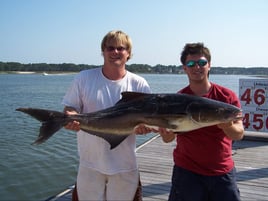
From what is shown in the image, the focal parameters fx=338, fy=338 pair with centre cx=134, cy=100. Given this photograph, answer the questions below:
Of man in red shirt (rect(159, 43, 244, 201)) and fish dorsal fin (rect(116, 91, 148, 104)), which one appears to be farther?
fish dorsal fin (rect(116, 91, 148, 104))

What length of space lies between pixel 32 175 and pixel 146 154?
11.6ft

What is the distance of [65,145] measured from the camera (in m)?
12.7

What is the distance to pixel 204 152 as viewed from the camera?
3.29 meters

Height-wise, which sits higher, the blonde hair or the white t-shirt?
the blonde hair

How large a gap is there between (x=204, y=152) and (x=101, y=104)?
117 cm

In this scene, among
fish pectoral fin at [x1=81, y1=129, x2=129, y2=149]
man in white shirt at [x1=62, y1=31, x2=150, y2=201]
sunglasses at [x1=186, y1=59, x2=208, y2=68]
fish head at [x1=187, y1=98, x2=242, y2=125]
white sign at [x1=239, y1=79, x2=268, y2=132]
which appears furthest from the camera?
white sign at [x1=239, y1=79, x2=268, y2=132]

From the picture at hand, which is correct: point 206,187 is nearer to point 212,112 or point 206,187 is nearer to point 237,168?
point 212,112

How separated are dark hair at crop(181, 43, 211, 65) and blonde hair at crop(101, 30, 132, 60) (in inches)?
23.3

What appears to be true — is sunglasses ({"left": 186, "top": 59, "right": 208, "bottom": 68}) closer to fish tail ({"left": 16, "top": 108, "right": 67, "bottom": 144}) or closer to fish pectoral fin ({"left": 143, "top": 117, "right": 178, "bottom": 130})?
fish pectoral fin ({"left": 143, "top": 117, "right": 178, "bottom": 130})

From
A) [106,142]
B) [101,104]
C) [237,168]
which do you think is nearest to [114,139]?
[106,142]

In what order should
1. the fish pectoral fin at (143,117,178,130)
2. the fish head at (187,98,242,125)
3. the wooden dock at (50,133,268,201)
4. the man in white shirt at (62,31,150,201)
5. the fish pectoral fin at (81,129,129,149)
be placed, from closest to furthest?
the fish head at (187,98,242,125) < the fish pectoral fin at (143,117,178,130) < the fish pectoral fin at (81,129,129,149) < the man in white shirt at (62,31,150,201) < the wooden dock at (50,133,268,201)

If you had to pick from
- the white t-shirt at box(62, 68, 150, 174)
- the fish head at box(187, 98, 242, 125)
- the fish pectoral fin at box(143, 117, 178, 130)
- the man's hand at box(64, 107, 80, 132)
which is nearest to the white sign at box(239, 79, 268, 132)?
the white t-shirt at box(62, 68, 150, 174)

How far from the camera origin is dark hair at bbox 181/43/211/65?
3.38m

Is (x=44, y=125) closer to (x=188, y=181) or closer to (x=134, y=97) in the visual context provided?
(x=134, y=97)
